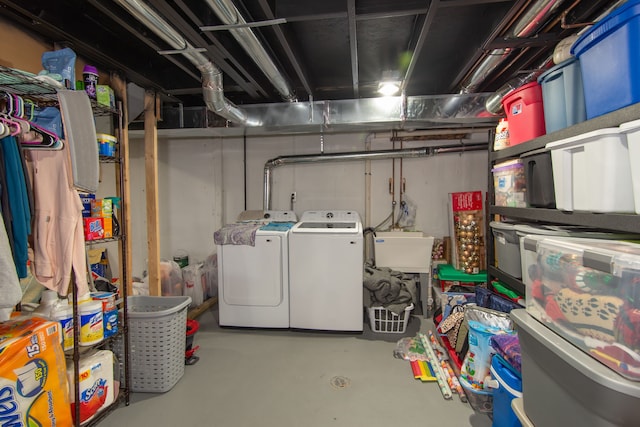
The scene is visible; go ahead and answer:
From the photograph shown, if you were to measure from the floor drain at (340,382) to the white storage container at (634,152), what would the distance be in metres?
1.84

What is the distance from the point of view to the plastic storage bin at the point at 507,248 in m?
1.85

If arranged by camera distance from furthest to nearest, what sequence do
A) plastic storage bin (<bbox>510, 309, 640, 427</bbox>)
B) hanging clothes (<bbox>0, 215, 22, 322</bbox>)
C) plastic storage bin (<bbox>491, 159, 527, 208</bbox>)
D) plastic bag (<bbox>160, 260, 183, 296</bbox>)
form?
plastic bag (<bbox>160, 260, 183, 296</bbox>) < plastic storage bin (<bbox>491, 159, 527, 208</bbox>) < hanging clothes (<bbox>0, 215, 22, 322</bbox>) < plastic storage bin (<bbox>510, 309, 640, 427</bbox>)

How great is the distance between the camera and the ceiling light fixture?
2.59m

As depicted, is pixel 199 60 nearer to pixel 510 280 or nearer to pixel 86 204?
pixel 86 204

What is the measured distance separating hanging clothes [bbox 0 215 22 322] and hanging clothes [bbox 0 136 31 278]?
0.08 metres

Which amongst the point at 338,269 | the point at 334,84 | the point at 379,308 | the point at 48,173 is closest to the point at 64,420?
the point at 48,173

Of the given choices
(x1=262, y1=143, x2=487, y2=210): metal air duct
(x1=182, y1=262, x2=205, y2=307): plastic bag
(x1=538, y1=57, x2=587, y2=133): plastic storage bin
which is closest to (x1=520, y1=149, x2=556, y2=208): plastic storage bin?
(x1=538, y1=57, x2=587, y2=133): plastic storage bin

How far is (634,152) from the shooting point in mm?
987

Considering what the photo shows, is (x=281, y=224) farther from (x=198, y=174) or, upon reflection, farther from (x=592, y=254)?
(x=592, y=254)

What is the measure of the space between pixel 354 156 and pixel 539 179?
6.87ft

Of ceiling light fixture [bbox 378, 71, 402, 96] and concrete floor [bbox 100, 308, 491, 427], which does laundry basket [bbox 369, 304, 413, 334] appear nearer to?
concrete floor [bbox 100, 308, 491, 427]

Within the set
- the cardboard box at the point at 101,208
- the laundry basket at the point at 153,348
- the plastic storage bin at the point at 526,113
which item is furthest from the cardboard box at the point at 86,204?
the plastic storage bin at the point at 526,113

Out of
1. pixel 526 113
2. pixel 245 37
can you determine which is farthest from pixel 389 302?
pixel 245 37

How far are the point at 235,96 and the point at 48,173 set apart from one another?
2143 millimetres
